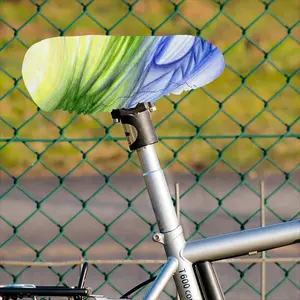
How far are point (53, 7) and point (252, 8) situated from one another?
280cm

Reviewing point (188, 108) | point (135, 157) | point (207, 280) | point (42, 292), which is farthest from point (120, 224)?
point (42, 292)

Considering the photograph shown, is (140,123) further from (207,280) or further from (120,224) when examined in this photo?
(120,224)

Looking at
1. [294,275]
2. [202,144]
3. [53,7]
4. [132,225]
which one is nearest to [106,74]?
[294,275]

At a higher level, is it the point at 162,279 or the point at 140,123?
the point at 140,123

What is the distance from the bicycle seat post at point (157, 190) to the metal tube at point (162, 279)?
0.02 m

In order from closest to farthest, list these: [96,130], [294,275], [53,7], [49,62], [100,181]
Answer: [49,62]
[294,275]
[100,181]
[96,130]
[53,7]

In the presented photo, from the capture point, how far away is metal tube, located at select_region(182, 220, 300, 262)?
2047 mm

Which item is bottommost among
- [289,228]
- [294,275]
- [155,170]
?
[289,228]

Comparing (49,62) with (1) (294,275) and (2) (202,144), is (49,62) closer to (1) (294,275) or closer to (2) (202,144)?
(1) (294,275)

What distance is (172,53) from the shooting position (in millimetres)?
2080

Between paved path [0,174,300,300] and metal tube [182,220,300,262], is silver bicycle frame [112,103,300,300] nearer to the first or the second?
metal tube [182,220,300,262]

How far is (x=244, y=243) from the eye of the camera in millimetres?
2062

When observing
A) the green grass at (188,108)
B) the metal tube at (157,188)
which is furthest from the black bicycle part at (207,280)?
the green grass at (188,108)

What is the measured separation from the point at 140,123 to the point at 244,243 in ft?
1.24
